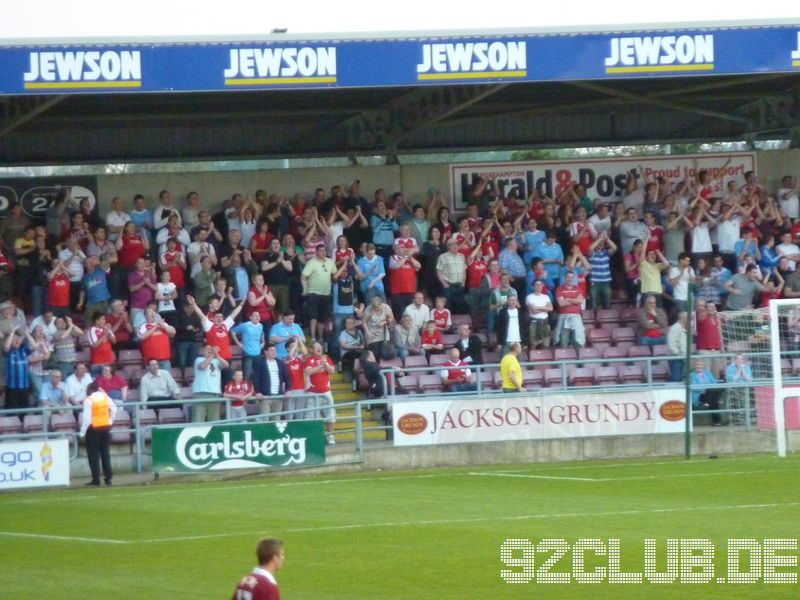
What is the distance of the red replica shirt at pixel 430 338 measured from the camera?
87.8 feet

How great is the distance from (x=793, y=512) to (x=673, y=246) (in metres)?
13.5

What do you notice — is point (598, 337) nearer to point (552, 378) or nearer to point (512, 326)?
point (552, 378)

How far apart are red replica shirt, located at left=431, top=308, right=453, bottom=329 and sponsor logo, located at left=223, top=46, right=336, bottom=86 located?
15.2 feet

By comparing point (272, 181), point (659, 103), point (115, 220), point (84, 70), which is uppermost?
point (659, 103)

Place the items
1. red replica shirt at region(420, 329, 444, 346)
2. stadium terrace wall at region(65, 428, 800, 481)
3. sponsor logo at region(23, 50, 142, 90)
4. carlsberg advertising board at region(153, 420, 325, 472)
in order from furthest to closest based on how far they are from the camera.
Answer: red replica shirt at region(420, 329, 444, 346) → stadium terrace wall at region(65, 428, 800, 481) → sponsor logo at region(23, 50, 142, 90) → carlsberg advertising board at region(153, 420, 325, 472)

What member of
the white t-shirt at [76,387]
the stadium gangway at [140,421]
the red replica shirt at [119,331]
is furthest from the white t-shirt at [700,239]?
the white t-shirt at [76,387]

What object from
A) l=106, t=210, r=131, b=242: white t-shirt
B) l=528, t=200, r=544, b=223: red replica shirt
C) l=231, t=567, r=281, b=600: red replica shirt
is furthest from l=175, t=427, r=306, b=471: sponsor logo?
l=231, t=567, r=281, b=600: red replica shirt

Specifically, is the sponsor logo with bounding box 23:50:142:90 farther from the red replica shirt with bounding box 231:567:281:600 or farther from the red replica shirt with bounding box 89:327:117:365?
the red replica shirt with bounding box 231:567:281:600

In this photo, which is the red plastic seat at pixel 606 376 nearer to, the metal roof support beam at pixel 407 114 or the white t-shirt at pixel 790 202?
the metal roof support beam at pixel 407 114

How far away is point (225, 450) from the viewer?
23.6m

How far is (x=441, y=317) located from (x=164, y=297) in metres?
5.01

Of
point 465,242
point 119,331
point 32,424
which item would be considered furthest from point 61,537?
point 465,242

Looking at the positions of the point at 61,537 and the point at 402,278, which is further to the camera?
the point at 402,278

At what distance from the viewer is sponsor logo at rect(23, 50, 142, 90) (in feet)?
79.9
